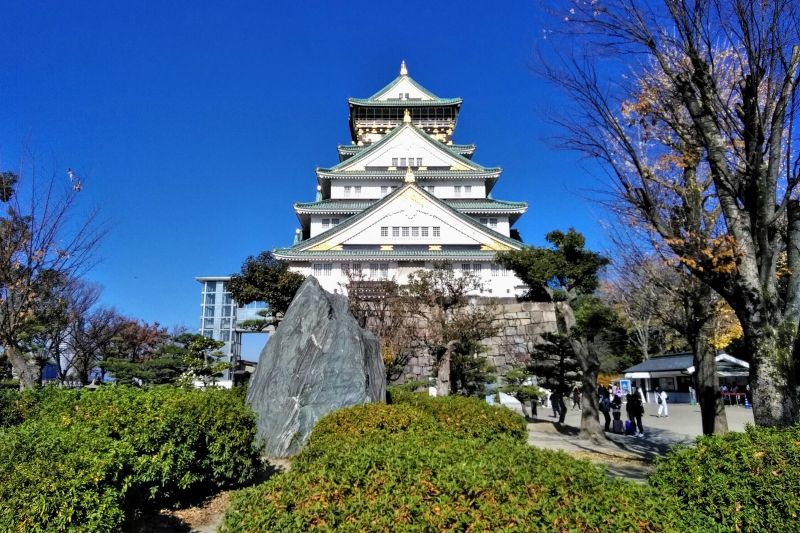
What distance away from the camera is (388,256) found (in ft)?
103

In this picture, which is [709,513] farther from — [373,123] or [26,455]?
[373,123]

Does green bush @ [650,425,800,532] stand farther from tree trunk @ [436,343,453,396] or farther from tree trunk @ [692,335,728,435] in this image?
tree trunk @ [436,343,453,396]

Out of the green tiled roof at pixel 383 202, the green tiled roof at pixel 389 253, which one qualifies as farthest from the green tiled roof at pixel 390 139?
the green tiled roof at pixel 389 253

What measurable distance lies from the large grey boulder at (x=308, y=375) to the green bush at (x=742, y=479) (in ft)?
19.5

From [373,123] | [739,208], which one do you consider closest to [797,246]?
[739,208]

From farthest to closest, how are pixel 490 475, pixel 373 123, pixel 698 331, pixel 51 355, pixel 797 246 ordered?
pixel 373 123
pixel 51 355
pixel 698 331
pixel 797 246
pixel 490 475

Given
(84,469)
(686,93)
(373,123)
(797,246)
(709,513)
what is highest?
(373,123)

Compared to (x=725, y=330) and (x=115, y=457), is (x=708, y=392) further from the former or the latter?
(x=725, y=330)

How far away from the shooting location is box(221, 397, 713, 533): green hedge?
8.82ft

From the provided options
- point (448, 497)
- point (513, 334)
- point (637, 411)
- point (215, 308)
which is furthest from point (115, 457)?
point (215, 308)

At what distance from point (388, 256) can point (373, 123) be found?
696 inches

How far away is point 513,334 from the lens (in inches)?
1073

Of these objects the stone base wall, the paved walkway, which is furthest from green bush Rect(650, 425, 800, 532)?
the stone base wall

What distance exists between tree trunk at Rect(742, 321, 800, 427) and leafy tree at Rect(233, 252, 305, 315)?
2022 cm
